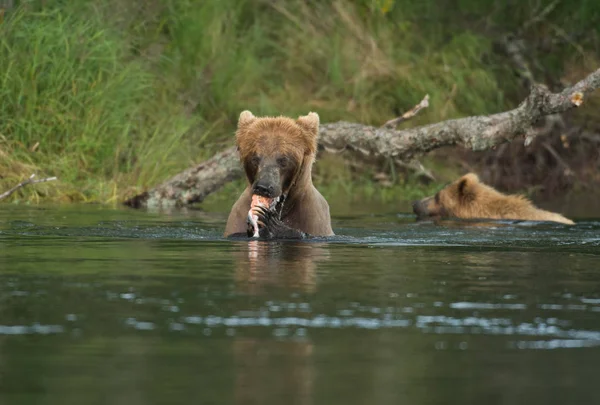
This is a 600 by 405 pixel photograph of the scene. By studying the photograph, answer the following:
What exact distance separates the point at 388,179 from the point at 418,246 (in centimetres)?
1016

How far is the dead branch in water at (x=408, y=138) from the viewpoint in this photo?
1338 cm

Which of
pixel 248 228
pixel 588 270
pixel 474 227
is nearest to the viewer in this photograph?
pixel 588 270

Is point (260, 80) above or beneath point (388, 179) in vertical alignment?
above

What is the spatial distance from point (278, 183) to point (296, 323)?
427 centimetres

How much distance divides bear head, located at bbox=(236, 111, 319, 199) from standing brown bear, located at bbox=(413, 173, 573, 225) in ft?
14.0

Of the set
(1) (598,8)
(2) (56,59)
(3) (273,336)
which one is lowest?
(3) (273,336)

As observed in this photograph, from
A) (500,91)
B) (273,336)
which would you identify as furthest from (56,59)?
(273,336)

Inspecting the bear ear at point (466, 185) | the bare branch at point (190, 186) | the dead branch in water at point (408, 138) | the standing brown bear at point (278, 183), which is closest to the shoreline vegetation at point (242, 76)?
the bare branch at point (190, 186)

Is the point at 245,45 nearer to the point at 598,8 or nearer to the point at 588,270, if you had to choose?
the point at 598,8

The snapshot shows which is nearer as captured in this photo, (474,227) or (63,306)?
(63,306)

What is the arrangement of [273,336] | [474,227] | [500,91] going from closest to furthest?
[273,336]
[474,227]
[500,91]

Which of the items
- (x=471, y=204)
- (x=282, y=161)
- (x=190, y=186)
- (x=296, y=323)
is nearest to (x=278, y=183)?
(x=282, y=161)

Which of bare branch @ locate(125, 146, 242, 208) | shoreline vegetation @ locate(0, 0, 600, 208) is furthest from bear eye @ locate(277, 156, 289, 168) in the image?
shoreline vegetation @ locate(0, 0, 600, 208)

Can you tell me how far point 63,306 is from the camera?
5895mm
